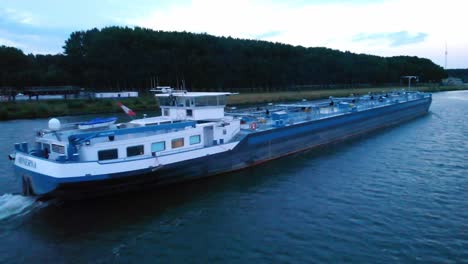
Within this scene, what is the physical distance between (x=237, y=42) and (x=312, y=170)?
97.3 metres

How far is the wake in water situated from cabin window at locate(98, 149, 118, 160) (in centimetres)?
413

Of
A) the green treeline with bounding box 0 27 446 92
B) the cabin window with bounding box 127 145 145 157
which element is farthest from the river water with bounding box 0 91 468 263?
the green treeline with bounding box 0 27 446 92

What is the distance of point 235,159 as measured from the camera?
2455cm

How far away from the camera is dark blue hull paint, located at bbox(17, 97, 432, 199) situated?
58.4 ft

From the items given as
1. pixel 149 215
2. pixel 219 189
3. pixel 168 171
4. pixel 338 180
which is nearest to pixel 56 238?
pixel 149 215

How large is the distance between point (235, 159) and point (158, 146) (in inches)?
240

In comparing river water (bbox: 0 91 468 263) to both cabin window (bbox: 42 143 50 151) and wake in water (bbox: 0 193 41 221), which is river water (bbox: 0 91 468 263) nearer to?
wake in water (bbox: 0 193 41 221)

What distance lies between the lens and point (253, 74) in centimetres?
10425

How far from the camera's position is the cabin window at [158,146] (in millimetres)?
20633

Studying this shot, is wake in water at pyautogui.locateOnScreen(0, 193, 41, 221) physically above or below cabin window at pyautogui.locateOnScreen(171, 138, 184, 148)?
below

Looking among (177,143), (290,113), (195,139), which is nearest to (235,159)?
(195,139)

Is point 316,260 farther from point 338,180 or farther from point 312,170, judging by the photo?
point 312,170

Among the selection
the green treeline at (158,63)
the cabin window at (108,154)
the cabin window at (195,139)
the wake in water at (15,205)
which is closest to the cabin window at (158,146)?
the cabin window at (195,139)

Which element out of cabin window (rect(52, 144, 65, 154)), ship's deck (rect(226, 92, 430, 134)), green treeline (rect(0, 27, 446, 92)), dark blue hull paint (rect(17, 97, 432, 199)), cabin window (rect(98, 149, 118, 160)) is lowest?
dark blue hull paint (rect(17, 97, 432, 199))
